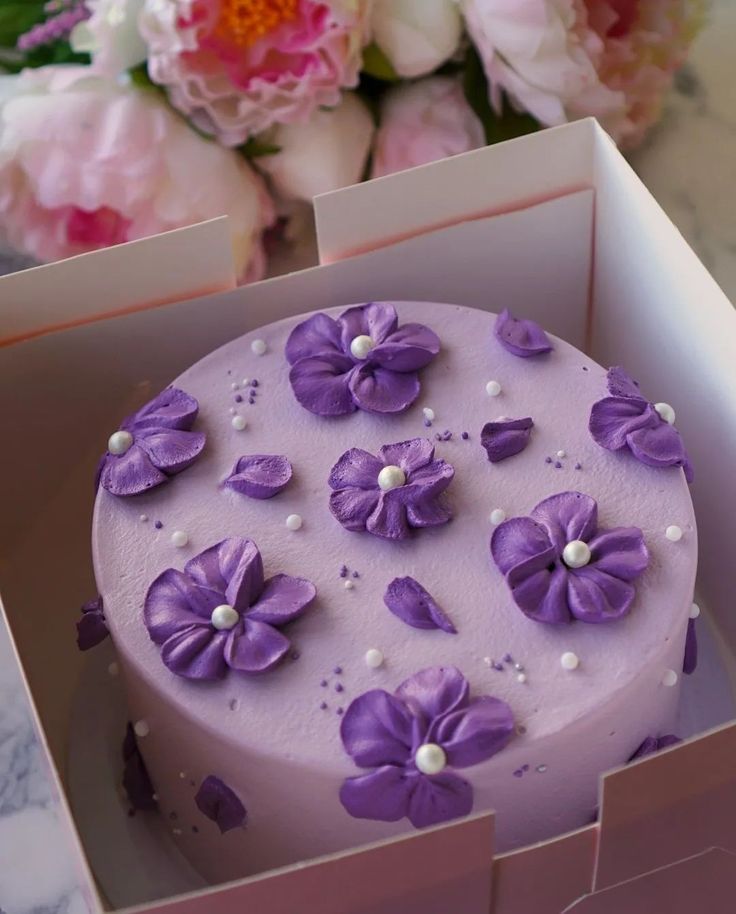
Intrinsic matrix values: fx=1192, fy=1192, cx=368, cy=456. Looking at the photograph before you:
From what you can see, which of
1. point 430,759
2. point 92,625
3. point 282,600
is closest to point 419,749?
point 430,759

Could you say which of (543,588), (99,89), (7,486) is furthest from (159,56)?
(543,588)

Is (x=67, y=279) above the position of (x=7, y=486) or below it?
above

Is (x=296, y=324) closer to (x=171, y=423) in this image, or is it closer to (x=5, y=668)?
(x=171, y=423)

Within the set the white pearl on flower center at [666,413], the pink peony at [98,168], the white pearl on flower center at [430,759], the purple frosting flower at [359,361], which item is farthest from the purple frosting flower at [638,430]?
the pink peony at [98,168]

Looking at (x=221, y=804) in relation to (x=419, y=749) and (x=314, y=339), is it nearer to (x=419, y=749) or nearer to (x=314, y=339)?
(x=419, y=749)

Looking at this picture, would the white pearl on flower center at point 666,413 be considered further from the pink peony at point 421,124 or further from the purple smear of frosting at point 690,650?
the pink peony at point 421,124
